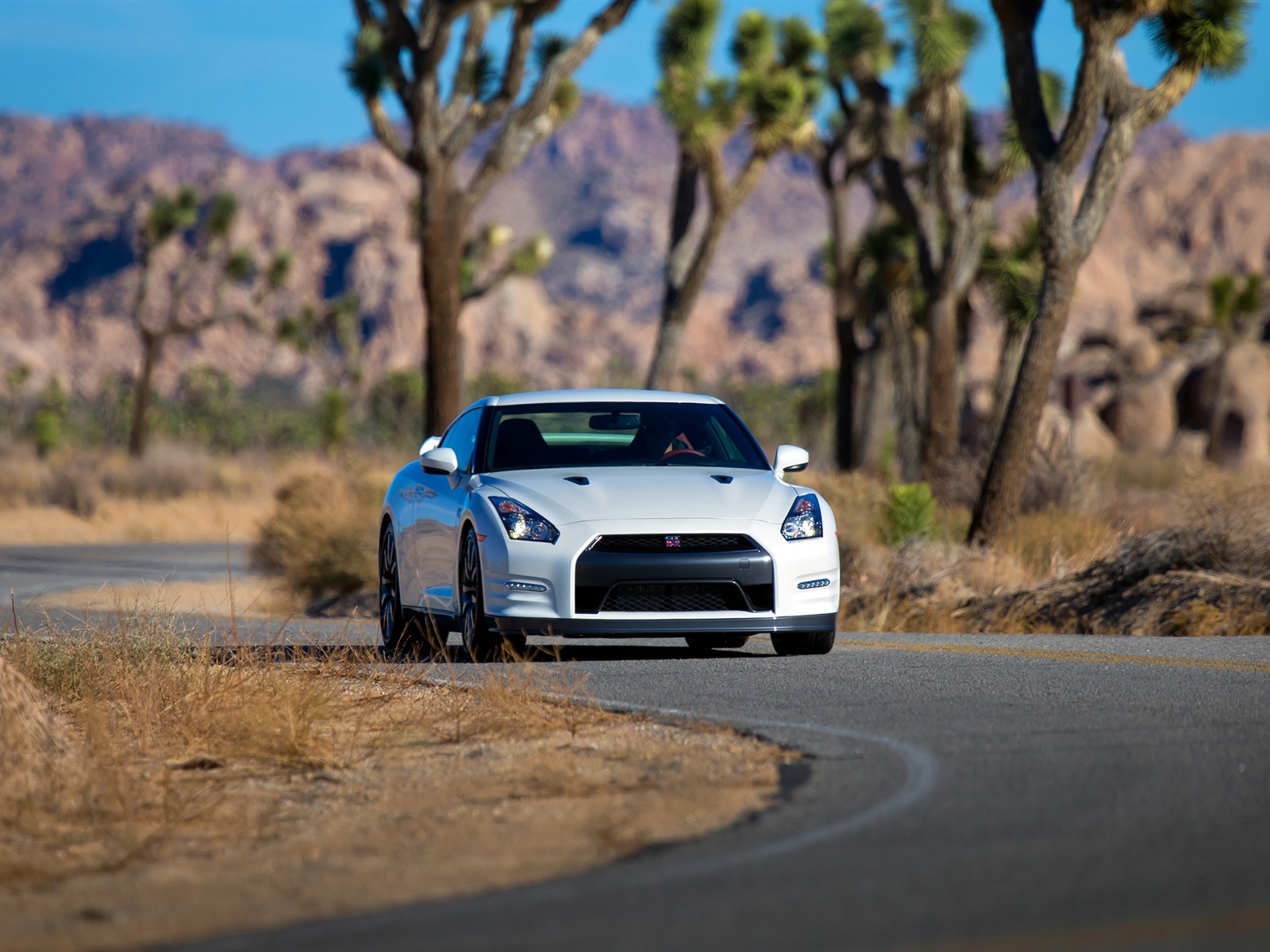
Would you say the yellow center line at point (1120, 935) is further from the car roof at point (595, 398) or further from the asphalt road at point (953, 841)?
the car roof at point (595, 398)

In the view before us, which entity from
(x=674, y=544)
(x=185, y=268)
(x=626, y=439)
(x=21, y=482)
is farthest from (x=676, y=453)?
(x=185, y=268)

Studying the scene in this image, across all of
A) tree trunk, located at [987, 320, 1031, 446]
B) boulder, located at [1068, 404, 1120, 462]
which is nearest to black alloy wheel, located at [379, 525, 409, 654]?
tree trunk, located at [987, 320, 1031, 446]

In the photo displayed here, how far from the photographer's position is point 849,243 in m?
37.9

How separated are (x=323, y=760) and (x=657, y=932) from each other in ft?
10.1

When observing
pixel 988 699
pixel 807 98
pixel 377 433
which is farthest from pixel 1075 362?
pixel 988 699

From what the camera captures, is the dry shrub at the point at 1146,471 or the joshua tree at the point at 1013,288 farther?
the dry shrub at the point at 1146,471

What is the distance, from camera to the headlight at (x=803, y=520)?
35.8 ft

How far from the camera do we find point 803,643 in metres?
11.4

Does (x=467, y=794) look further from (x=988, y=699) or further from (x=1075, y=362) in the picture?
(x=1075, y=362)

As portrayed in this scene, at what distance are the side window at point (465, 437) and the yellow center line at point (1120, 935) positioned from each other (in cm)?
743

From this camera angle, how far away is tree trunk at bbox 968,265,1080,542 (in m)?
18.0

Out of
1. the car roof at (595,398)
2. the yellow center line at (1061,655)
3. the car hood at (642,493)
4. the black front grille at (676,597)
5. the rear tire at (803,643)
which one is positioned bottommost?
the yellow center line at (1061,655)

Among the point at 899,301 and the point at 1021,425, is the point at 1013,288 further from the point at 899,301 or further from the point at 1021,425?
the point at 1021,425

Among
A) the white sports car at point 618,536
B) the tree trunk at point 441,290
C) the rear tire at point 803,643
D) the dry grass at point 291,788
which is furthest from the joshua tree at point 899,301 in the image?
the dry grass at point 291,788
